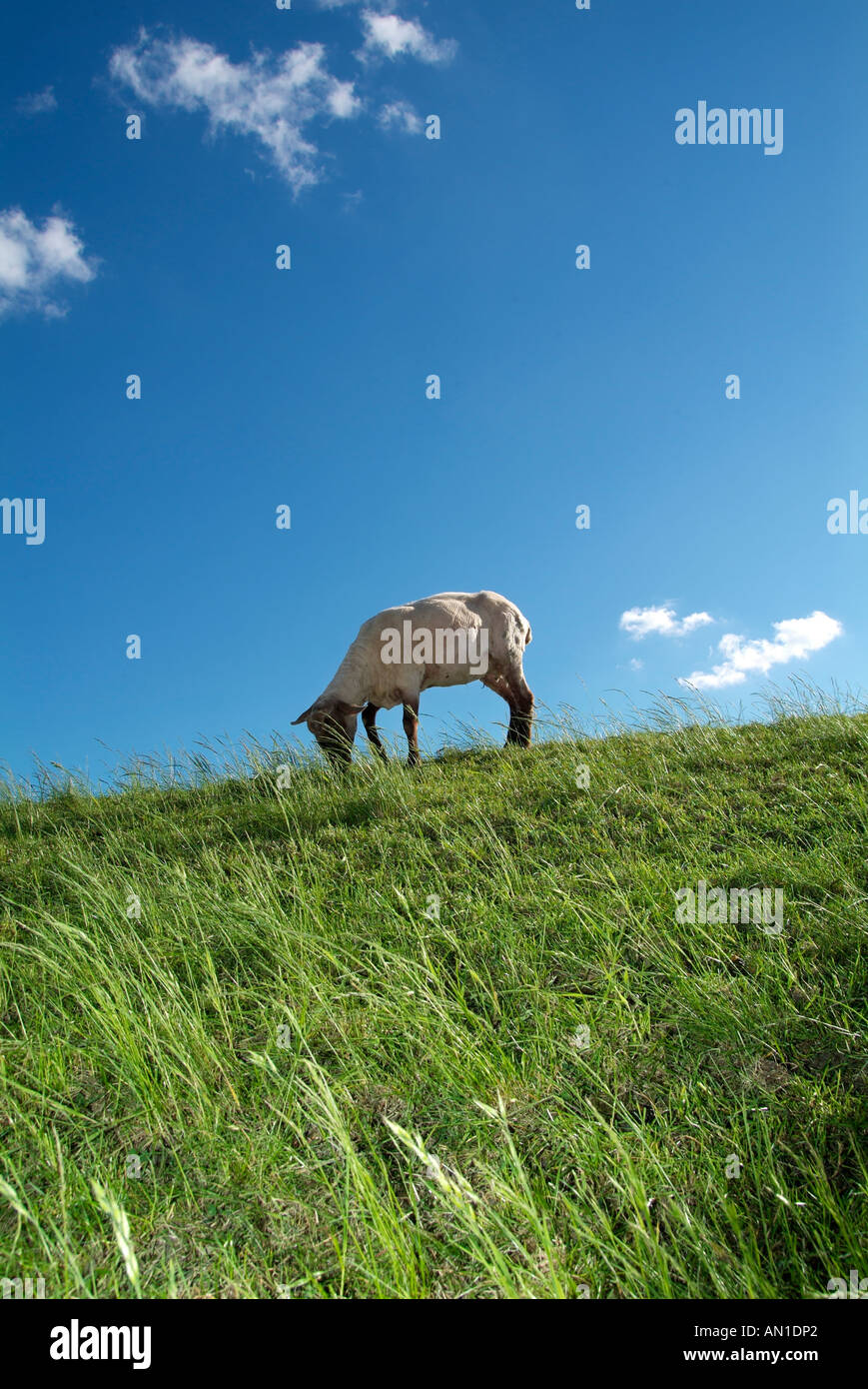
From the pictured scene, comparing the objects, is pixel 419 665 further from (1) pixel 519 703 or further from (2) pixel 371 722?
(1) pixel 519 703

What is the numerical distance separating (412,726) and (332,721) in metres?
1.24

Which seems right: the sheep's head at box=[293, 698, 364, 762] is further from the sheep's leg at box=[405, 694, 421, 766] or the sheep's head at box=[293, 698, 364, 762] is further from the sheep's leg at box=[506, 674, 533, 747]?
the sheep's leg at box=[506, 674, 533, 747]

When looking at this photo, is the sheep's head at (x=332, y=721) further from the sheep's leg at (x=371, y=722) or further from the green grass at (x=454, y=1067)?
the green grass at (x=454, y=1067)

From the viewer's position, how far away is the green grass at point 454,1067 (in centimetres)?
264

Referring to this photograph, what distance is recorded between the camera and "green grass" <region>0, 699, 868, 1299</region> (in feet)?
8.65

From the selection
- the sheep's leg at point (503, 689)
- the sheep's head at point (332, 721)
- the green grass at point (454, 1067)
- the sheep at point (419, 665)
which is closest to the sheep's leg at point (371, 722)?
the sheep at point (419, 665)

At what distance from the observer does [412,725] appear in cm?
1180

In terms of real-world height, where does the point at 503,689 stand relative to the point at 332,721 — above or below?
above

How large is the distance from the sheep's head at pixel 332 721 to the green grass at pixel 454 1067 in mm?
4132

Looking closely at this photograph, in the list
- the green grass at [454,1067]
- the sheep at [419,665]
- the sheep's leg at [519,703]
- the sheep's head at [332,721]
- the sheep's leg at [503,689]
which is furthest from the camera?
the sheep's leg at [503,689]

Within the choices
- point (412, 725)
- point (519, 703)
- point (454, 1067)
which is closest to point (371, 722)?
point (412, 725)

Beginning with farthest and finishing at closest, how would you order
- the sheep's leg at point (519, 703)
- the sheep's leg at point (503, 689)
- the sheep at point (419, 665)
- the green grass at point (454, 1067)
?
the sheep's leg at point (503, 689) → the sheep's leg at point (519, 703) → the sheep at point (419, 665) → the green grass at point (454, 1067)

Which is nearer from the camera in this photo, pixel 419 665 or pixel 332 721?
pixel 332 721
